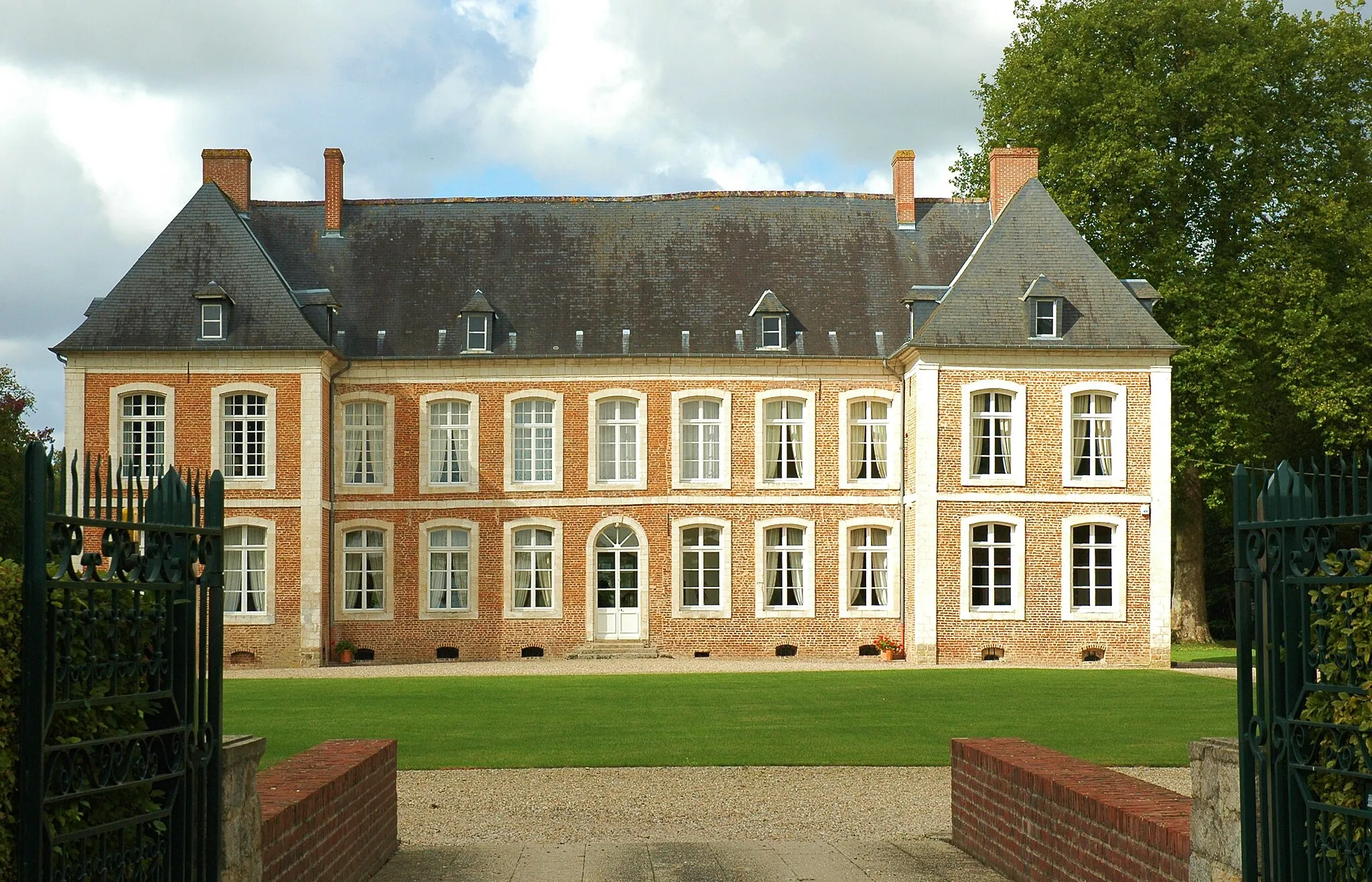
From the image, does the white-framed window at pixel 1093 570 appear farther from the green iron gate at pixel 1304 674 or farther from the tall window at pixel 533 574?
the green iron gate at pixel 1304 674

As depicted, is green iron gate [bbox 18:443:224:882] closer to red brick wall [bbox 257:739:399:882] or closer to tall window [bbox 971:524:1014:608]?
red brick wall [bbox 257:739:399:882]

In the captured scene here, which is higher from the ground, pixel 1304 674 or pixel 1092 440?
pixel 1092 440

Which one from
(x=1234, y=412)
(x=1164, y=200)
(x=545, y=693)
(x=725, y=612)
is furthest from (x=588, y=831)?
(x=1164, y=200)

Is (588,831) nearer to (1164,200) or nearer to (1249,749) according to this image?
(1249,749)

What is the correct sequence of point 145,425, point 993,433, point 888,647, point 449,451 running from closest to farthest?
point 993,433 < point 145,425 < point 888,647 < point 449,451

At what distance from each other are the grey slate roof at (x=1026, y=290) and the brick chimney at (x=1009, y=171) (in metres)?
1.19

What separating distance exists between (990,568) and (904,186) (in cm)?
796

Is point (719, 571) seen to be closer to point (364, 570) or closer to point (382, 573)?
point (382, 573)

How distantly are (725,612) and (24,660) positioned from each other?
24956 mm

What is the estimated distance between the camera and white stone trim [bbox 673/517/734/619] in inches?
1118

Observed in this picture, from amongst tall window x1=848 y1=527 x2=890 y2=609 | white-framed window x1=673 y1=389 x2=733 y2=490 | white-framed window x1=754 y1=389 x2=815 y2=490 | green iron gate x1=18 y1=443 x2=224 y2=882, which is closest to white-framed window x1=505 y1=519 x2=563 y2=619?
white-framed window x1=673 y1=389 x2=733 y2=490

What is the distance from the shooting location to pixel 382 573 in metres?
28.6

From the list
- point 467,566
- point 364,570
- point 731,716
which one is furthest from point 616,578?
point 731,716

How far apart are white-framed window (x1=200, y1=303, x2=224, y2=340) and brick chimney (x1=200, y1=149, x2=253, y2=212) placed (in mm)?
3392
